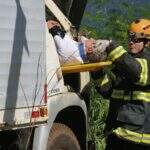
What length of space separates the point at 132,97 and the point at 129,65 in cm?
44

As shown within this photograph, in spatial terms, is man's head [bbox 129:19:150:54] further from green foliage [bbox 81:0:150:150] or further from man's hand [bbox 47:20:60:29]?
green foliage [bbox 81:0:150:150]

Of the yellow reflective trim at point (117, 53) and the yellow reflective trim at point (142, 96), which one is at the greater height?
the yellow reflective trim at point (117, 53)

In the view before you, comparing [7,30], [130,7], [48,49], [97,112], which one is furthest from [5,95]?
[130,7]

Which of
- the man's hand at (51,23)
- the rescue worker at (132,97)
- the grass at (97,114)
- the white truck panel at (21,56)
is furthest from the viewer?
the grass at (97,114)

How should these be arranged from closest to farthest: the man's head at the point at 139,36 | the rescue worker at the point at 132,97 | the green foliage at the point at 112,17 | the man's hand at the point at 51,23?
the rescue worker at the point at 132,97 → the man's hand at the point at 51,23 → the man's head at the point at 139,36 → the green foliage at the point at 112,17

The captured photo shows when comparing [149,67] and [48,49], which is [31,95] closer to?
[48,49]

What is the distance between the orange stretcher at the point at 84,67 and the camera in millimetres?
5984

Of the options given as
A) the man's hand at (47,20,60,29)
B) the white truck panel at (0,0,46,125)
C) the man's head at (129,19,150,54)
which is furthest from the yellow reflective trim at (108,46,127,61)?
the white truck panel at (0,0,46,125)

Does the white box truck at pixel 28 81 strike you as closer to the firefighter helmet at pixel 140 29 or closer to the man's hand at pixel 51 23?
the man's hand at pixel 51 23

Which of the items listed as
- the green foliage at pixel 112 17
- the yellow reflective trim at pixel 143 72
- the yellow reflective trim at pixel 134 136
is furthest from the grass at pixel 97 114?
the yellow reflective trim at pixel 143 72

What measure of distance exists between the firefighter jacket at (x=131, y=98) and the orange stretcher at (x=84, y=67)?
0.35 feet

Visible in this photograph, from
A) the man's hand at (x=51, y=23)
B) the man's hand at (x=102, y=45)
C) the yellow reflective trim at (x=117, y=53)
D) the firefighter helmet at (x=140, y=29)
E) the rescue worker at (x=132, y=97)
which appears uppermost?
the man's hand at (x=51, y=23)

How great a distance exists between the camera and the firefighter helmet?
20.6ft

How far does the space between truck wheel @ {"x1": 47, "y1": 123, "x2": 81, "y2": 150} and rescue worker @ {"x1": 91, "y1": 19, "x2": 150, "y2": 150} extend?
0.35 m
